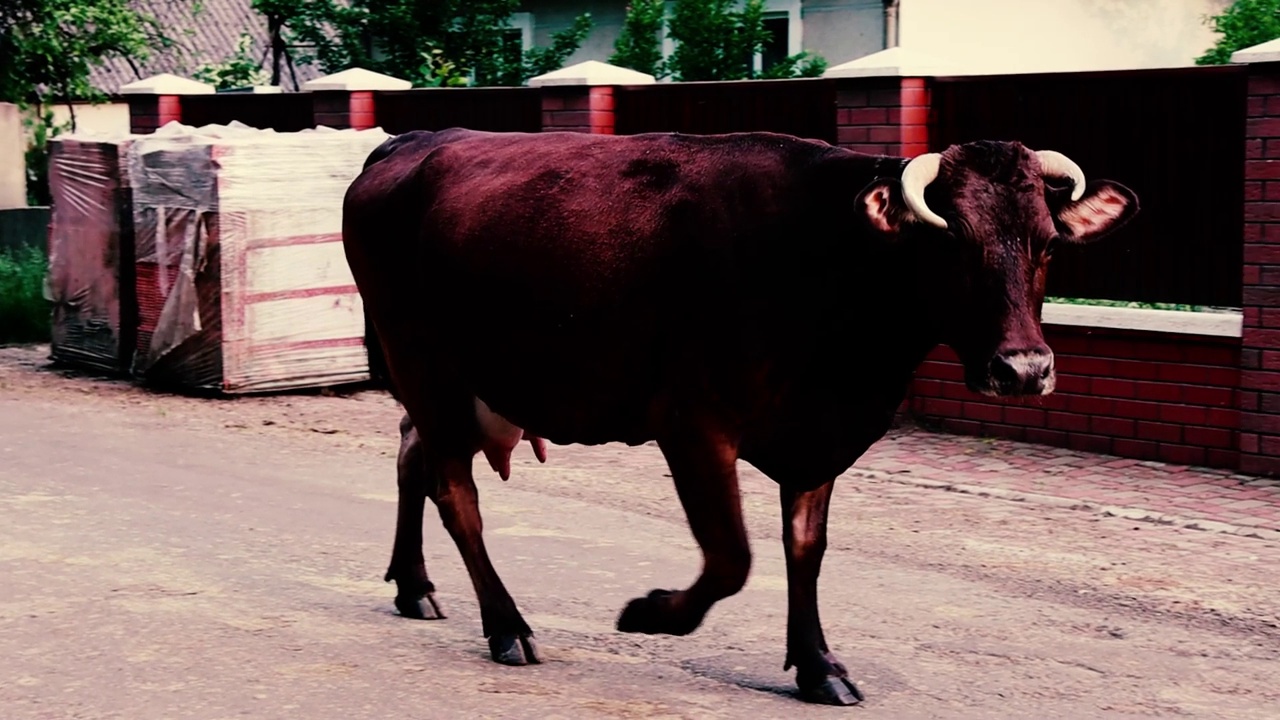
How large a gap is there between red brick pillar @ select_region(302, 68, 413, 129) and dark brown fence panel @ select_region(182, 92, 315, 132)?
0.41 metres

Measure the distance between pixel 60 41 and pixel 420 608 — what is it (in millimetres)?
14472

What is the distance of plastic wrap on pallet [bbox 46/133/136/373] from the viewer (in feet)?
43.4

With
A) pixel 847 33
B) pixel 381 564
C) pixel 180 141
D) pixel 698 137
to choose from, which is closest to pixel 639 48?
pixel 847 33

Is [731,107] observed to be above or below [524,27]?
below

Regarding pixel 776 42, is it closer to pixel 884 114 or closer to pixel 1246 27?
pixel 1246 27

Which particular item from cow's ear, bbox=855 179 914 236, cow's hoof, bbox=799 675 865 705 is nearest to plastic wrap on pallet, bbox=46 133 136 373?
cow's hoof, bbox=799 675 865 705

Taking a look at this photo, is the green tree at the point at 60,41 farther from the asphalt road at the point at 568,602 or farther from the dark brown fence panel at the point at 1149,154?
the dark brown fence panel at the point at 1149,154

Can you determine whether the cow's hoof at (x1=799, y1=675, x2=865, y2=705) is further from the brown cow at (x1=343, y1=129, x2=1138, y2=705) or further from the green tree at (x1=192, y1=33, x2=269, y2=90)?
the green tree at (x1=192, y1=33, x2=269, y2=90)

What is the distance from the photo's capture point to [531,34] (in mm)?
21516

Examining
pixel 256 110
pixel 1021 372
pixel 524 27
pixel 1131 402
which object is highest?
pixel 524 27

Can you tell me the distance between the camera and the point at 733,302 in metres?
5.57

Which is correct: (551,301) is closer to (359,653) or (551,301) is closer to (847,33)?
(359,653)

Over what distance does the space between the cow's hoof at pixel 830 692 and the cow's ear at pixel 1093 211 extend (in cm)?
148

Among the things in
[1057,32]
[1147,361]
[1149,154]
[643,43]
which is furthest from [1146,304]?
[1057,32]
